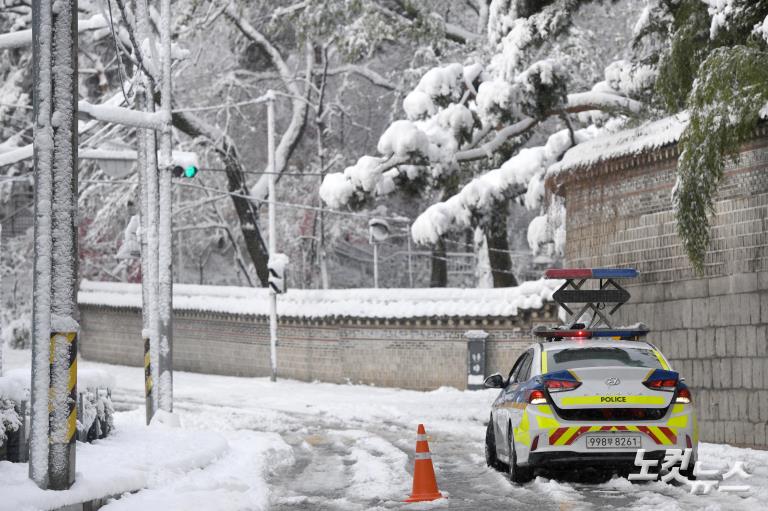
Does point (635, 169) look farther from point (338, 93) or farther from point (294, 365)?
point (338, 93)

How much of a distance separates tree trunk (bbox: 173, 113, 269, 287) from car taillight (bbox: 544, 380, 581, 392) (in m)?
30.4

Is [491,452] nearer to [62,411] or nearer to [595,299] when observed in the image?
[595,299]

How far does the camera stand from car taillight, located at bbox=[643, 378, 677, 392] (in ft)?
39.9

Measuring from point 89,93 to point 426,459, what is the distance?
3570 cm

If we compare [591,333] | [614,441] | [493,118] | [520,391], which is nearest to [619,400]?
[614,441]

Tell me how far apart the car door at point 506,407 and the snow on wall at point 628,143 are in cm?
450

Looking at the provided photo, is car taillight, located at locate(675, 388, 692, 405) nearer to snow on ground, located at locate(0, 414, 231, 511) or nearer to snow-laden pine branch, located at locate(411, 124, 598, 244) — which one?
snow on ground, located at locate(0, 414, 231, 511)

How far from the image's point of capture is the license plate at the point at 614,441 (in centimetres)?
1198

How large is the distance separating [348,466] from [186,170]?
7.39 meters

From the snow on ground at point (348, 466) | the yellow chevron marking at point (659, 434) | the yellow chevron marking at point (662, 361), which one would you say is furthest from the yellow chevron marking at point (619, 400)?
the snow on ground at point (348, 466)

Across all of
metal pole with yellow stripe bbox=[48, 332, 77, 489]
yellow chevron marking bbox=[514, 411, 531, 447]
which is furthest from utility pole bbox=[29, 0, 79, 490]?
yellow chevron marking bbox=[514, 411, 531, 447]

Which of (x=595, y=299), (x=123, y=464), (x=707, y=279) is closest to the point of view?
(x=123, y=464)

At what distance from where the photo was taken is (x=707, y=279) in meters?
16.7
